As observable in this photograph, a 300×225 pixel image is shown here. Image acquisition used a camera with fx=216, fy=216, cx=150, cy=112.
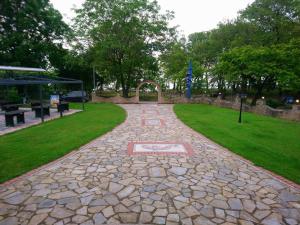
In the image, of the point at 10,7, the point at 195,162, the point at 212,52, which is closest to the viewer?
the point at 195,162

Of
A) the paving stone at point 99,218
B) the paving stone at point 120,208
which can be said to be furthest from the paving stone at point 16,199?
the paving stone at point 120,208

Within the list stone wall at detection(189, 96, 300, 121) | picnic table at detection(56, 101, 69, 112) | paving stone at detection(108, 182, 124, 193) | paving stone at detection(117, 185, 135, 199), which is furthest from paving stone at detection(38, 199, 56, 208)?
stone wall at detection(189, 96, 300, 121)

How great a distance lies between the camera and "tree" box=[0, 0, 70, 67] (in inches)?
842

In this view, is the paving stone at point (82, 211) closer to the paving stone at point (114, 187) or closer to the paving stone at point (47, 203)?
the paving stone at point (47, 203)

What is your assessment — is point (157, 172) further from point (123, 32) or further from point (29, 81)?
point (123, 32)

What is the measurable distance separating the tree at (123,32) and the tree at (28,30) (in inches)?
121

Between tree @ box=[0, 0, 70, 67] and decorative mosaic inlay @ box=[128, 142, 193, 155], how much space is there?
19973 millimetres

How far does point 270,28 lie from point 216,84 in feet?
42.3

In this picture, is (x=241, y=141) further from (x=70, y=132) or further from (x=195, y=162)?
(x=70, y=132)

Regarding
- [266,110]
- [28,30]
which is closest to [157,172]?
[266,110]

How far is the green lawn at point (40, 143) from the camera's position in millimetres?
5725

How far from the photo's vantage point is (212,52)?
30219mm

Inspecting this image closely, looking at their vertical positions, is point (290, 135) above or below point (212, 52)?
below

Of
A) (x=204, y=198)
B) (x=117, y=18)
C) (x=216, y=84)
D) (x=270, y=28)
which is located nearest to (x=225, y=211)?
(x=204, y=198)
